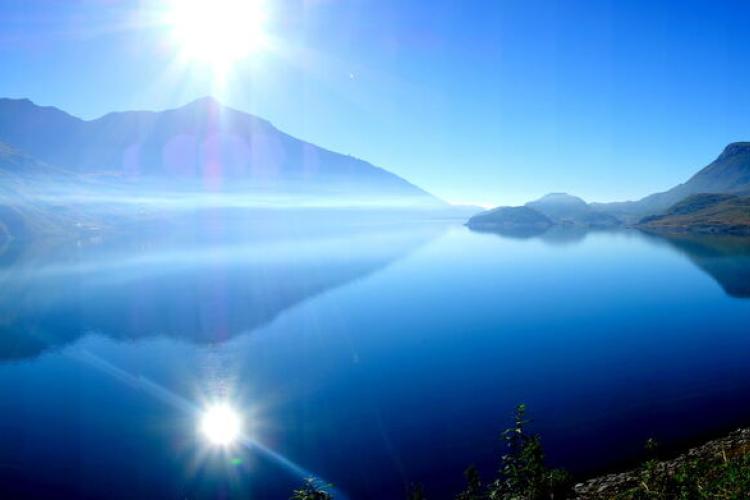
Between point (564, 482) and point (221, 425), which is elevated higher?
point (564, 482)

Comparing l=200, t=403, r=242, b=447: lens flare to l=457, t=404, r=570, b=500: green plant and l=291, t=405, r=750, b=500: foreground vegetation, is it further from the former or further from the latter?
l=457, t=404, r=570, b=500: green plant

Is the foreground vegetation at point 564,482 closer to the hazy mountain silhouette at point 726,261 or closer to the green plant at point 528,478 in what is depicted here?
the green plant at point 528,478

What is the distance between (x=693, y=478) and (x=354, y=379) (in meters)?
30.9

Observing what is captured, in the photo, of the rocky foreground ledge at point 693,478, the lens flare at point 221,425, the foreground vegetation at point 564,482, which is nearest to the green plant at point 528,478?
the foreground vegetation at point 564,482

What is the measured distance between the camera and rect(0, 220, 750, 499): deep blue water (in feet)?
93.4

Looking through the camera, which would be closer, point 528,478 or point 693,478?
point 528,478

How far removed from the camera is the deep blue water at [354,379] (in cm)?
2847

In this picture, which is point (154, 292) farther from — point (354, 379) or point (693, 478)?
point (693, 478)

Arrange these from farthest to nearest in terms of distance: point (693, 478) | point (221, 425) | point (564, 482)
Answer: point (221, 425), point (564, 482), point (693, 478)

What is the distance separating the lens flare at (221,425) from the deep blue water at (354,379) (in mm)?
962

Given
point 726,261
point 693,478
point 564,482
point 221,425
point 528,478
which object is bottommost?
point 726,261

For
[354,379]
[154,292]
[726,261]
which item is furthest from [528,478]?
[726,261]

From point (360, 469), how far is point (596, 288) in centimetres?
8144

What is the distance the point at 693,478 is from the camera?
676 inches
